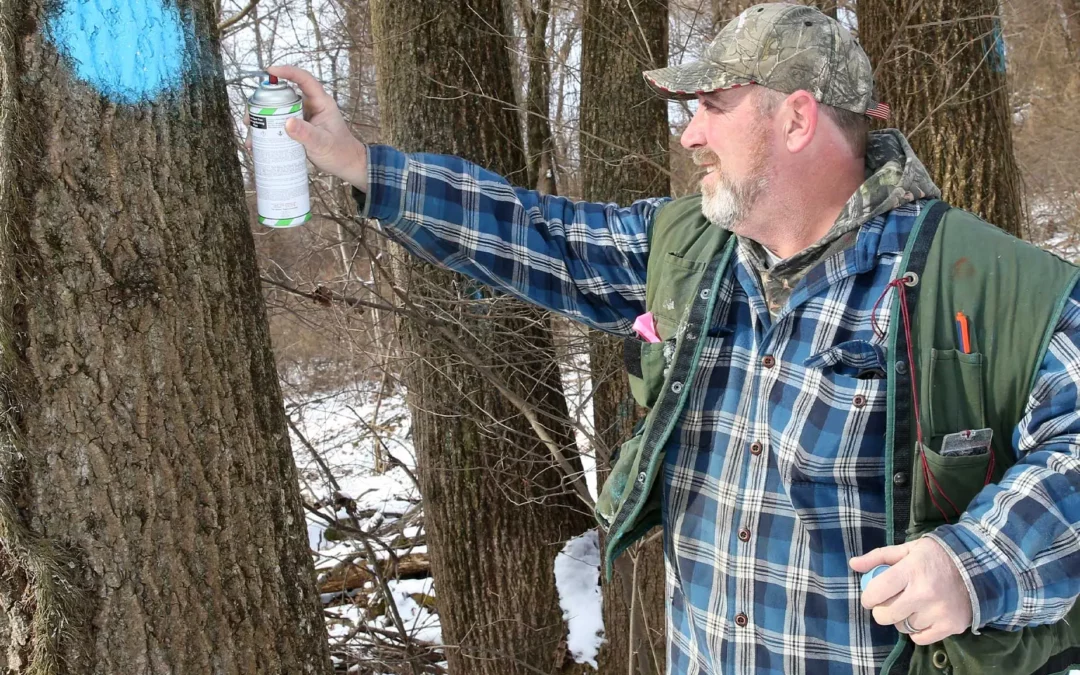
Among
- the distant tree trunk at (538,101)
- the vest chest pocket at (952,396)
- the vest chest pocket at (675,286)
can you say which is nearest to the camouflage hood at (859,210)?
the vest chest pocket at (675,286)

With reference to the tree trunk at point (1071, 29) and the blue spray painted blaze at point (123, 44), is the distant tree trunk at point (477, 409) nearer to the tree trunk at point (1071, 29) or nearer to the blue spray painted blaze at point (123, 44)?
the blue spray painted blaze at point (123, 44)

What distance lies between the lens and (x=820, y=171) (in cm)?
200

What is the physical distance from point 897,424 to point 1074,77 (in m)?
14.4

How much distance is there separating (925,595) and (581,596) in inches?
125

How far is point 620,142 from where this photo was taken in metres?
4.45

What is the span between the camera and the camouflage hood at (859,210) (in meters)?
1.90

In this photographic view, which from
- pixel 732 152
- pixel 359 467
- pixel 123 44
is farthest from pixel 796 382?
pixel 359 467

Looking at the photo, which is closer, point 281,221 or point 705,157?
point 281,221

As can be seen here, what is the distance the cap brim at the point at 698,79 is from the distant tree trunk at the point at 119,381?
1.06m

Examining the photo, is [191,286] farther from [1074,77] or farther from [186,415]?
[1074,77]

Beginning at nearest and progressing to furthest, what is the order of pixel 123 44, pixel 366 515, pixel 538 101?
pixel 123 44, pixel 538 101, pixel 366 515

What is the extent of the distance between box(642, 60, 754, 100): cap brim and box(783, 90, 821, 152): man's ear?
0.11 meters

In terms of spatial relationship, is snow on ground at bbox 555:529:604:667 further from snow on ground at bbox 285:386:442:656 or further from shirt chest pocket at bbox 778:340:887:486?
shirt chest pocket at bbox 778:340:887:486

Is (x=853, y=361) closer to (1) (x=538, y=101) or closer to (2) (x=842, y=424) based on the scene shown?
(2) (x=842, y=424)
